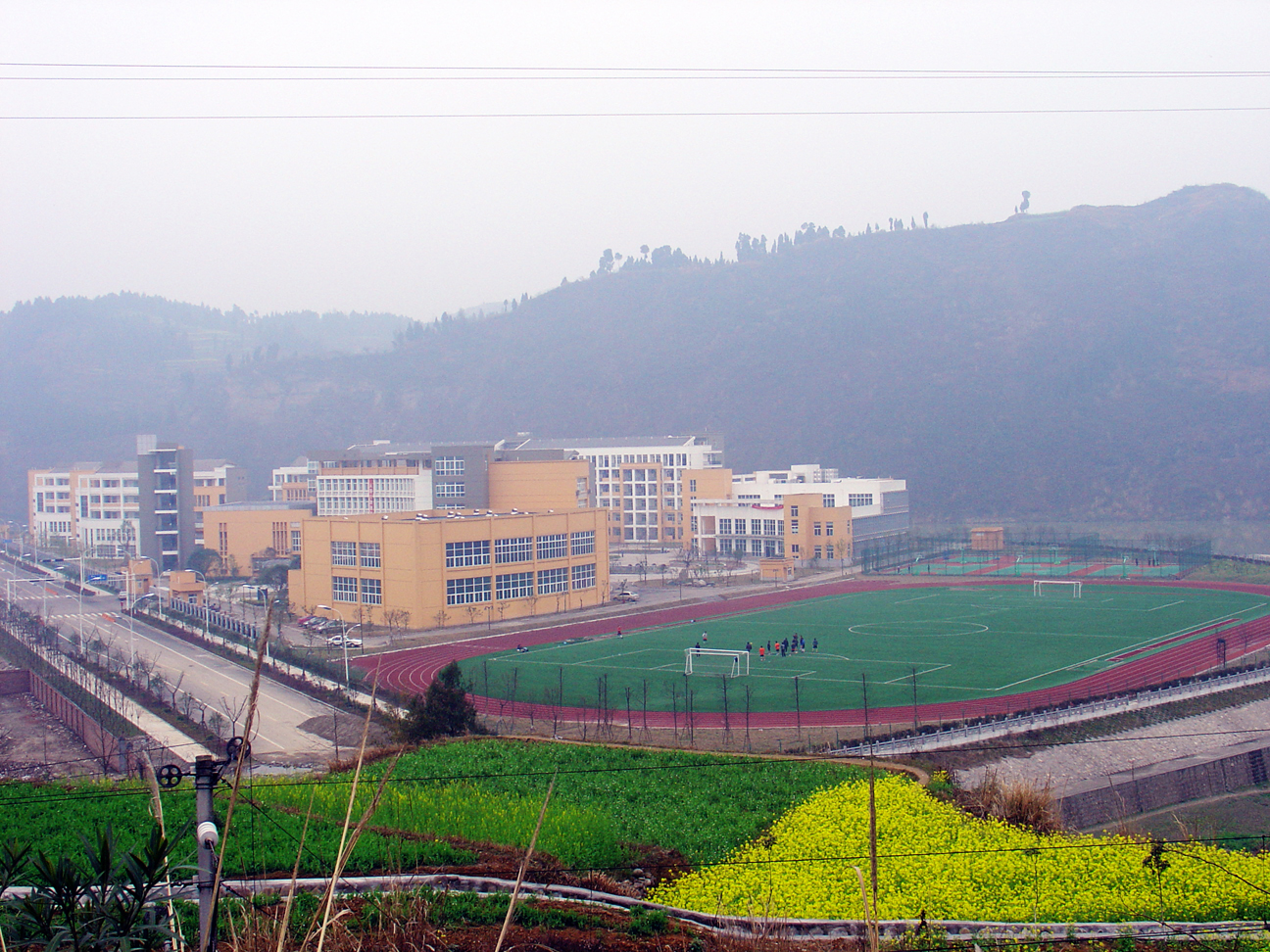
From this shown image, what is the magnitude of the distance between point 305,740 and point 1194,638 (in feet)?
77.7

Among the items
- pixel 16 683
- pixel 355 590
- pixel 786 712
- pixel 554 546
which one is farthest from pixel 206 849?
pixel 554 546

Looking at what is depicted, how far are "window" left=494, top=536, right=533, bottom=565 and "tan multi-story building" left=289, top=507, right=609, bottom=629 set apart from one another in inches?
1.3

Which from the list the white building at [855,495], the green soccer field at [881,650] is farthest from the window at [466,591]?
the white building at [855,495]

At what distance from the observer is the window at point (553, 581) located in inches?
1494

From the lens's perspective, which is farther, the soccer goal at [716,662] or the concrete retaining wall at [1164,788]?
→ the soccer goal at [716,662]

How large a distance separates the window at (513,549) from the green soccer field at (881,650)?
234 inches

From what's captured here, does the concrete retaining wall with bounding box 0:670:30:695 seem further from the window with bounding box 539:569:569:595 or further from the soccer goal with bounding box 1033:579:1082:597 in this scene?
the soccer goal with bounding box 1033:579:1082:597

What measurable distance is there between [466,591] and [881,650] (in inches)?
558

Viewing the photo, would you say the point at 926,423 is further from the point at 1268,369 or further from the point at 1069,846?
the point at 1069,846

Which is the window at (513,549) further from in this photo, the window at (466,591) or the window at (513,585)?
the window at (466,591)

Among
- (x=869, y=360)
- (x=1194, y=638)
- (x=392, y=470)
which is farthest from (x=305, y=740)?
(x=869, y=360)

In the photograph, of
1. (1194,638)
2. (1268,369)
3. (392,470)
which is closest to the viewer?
(1194,638)

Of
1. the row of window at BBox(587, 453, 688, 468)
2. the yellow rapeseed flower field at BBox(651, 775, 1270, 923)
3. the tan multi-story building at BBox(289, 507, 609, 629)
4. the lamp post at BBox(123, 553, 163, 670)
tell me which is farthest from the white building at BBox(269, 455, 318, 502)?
the yellow rapeseed flower field at BBox(651, 775, 1270, 923)

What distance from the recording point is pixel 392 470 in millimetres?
48000
